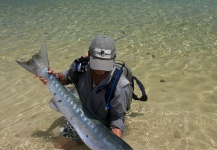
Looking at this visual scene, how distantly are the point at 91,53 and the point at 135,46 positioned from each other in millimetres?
7088

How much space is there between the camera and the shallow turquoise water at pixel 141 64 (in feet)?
17.6

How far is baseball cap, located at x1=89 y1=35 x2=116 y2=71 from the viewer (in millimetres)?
3732

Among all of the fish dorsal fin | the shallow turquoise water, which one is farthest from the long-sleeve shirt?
the shallow turquoise water

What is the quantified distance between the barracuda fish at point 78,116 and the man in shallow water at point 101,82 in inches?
13.7

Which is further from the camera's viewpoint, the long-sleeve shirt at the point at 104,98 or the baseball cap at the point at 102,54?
the long-sleeve shirt at the point at 104,98

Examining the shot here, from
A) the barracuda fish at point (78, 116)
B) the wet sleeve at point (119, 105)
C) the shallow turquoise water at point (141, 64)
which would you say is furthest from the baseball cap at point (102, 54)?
the shallow turquoise water at point (141, 64)

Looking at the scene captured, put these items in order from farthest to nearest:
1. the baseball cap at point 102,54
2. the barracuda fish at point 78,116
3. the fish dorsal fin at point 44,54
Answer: the fish dorsal fin at point 44,54 → the baseball cap at point 102,54 → the barracuda fish at point 78,116

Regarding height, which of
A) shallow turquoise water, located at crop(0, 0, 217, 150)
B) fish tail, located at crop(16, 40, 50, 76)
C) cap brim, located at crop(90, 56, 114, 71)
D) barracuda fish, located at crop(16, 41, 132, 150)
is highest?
cap brim, located at crop(90, 56, 114, 71)

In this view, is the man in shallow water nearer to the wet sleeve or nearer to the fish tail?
the wet sleeve

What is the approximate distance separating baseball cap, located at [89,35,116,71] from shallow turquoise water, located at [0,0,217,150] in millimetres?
1949

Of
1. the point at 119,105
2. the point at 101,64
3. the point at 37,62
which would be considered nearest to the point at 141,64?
the point at 37,62

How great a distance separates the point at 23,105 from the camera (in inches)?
262

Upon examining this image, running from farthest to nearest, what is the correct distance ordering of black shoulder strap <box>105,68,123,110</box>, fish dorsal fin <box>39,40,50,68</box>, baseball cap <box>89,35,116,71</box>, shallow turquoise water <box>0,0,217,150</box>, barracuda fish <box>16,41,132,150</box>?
shallow turquoise water <box>0,0,217,150</box> < fish dorsal fin <box>39,40,50,68</box> < black shoulder strap <box>105,68,123,110</box> < baseball cap <box>89,35,116,71</box> < barracuda fish <box>16,41,132,150</box>

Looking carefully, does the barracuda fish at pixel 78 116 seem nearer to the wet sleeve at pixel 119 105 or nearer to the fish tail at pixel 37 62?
the fish tail at pixel 37 62
